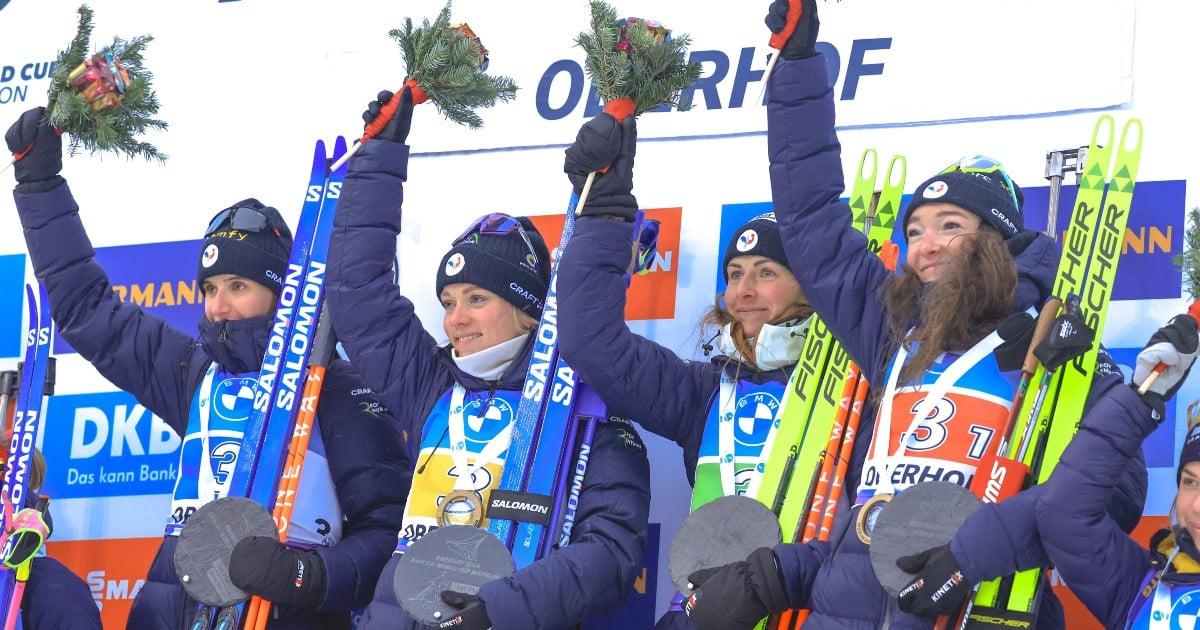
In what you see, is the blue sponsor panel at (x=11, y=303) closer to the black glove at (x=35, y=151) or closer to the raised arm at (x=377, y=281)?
the black glove at (x=35, y=151)

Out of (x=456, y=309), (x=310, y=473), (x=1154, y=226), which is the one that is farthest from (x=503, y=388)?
(x=1154, y=226)

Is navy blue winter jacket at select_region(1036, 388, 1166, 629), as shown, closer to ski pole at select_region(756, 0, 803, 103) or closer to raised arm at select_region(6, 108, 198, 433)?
ski pole at select_region(756, 0, 803, 103)

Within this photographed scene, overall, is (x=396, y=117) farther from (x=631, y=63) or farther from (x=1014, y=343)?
(x=1014, y=343)

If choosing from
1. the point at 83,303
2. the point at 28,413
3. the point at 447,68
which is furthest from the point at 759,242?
the point at 28,413

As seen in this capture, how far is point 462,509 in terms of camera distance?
14.8ft

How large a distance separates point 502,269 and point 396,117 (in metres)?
0.49

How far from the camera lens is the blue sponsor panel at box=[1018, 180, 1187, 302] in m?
4.89

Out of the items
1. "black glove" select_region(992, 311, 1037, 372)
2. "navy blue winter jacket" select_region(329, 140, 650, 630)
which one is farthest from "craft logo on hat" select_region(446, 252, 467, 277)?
"black glove" select_region(992, 311, 1037, 372)

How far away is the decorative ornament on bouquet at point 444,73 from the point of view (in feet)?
15.5

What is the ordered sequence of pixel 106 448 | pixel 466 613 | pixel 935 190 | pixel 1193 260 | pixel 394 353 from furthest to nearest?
pixel 106 448 → pixel 394 353 → pixel 935 190 → pixel 466 613 → pixel 1193 260

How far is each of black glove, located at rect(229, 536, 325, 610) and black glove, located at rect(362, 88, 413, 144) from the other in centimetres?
111

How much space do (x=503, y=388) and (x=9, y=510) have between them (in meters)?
1.54

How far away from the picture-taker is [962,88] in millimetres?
5285

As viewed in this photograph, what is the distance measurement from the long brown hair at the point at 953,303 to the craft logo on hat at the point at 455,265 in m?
1.26
